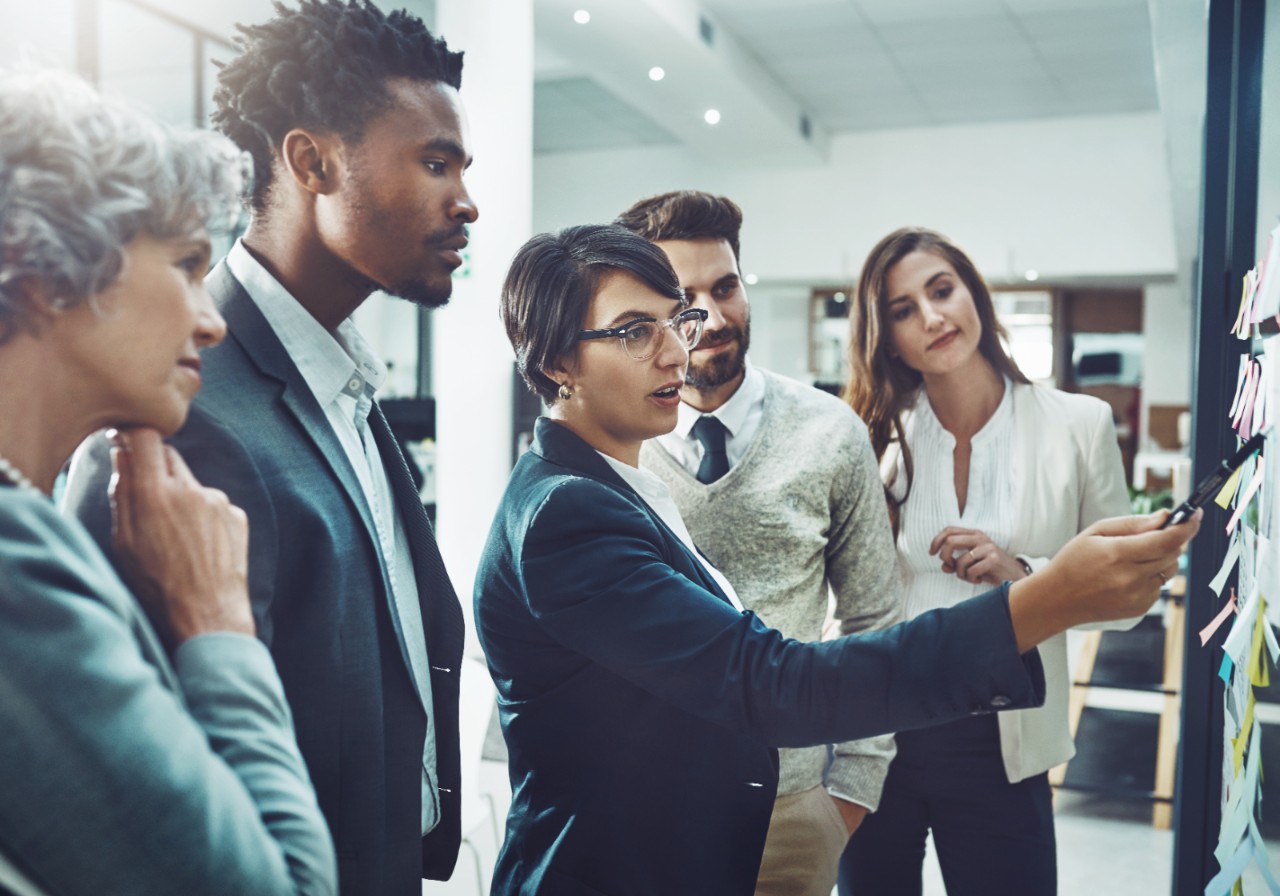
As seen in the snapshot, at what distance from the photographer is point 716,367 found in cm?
169

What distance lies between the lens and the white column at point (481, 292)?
4.77 meters

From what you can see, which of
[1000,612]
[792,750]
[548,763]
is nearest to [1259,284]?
[1000,612]

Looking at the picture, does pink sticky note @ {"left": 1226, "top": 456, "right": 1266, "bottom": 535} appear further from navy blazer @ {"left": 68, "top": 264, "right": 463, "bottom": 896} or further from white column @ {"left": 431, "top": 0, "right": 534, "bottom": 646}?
white column @ {"left": 431, "top": 0, "right": 534, "bottom": 646}

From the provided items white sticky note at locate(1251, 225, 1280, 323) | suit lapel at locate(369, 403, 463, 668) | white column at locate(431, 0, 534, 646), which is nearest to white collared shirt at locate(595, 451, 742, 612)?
suit lapel at locate(369, 403, 463, 668)

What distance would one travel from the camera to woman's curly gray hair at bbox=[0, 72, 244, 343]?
0.63 meters

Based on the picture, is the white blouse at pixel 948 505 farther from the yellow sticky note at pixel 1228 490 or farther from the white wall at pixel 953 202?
the white wall at pixel 953 202

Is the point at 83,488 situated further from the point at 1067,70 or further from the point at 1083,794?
the point at 1067,70

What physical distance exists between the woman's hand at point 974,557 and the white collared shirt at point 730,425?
0.40 m

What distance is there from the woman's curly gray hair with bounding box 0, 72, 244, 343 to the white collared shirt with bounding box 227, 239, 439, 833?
295 mm

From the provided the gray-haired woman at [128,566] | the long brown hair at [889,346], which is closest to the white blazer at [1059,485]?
the long brown hair at [889,346]

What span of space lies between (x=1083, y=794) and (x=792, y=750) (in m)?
3.09

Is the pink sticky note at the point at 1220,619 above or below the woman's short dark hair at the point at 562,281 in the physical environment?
below

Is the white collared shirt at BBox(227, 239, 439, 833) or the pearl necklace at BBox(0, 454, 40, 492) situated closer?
the pearl necklace at BBox(0, 454, 40, 492)

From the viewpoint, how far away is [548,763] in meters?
1.20
